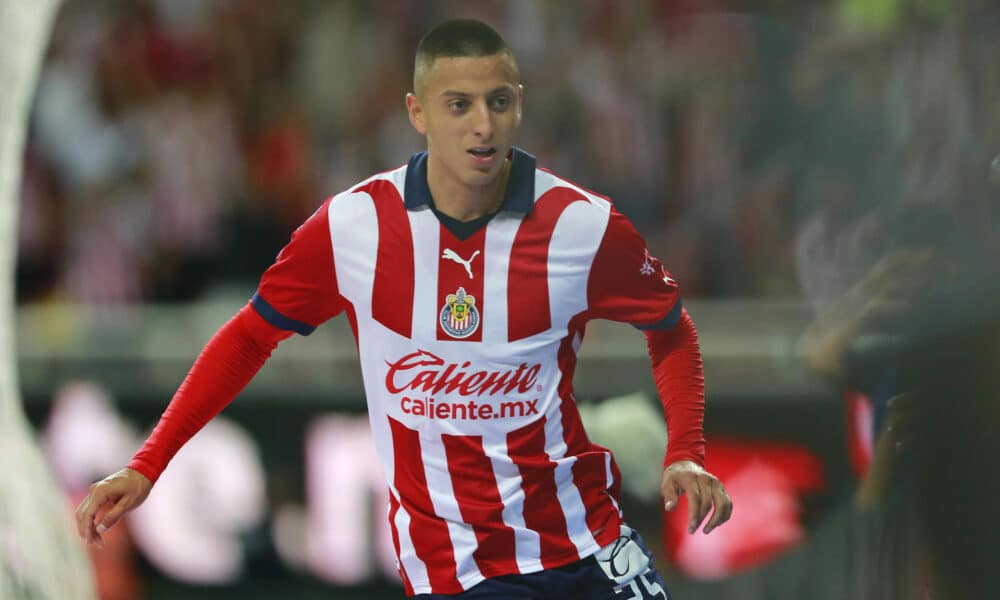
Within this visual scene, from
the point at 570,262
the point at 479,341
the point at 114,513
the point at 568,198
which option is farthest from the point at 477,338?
the point at 114,513

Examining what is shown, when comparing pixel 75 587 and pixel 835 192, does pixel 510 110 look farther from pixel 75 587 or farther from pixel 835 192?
pixel 75 587

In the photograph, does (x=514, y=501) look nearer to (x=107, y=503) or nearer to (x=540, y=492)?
(x=540, y=492)

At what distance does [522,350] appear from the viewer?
2.65 metres

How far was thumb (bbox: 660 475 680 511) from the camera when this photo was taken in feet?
8.35

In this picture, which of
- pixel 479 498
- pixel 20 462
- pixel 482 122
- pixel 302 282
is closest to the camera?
pixel 482 122

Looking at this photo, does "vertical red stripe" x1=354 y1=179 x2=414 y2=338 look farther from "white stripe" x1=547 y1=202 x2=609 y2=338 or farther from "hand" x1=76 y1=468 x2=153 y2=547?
"hand" x1=76 y1=468 x2=153 y2=547

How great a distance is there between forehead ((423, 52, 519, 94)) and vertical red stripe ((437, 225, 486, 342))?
0.91 ft

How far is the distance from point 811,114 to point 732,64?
56 centimetres

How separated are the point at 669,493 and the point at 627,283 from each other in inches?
16.9

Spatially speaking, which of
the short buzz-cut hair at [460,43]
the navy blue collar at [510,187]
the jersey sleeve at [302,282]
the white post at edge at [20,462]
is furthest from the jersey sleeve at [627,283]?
the white post at edge at [20,462]

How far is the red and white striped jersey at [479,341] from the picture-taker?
265cm

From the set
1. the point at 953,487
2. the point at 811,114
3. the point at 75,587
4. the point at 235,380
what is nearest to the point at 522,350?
the point at 235,380

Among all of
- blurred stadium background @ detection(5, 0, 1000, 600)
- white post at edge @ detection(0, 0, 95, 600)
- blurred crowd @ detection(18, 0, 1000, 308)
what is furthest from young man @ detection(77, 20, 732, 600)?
white post at edge @ detection(0, 0, 95, 600)

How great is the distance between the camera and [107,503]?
2.67 m
